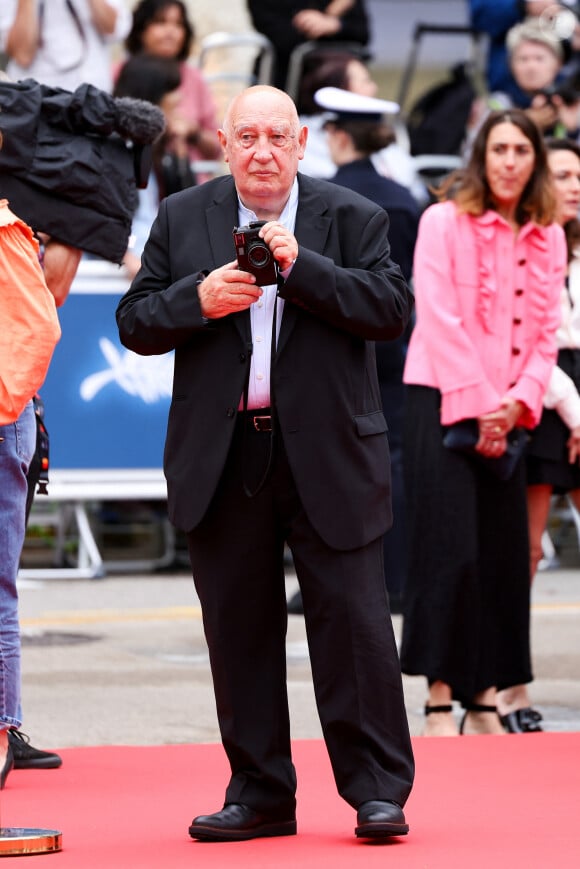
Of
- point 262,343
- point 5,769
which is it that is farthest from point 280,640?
point 5,769

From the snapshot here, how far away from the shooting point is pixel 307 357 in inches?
181

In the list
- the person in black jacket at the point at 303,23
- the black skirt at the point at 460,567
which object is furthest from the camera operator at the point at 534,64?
the black skirt at the point at 460,567

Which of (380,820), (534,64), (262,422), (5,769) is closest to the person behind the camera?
(380,820)

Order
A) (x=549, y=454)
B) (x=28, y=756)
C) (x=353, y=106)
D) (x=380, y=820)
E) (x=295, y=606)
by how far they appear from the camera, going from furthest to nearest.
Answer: (x=295, y=606) < (x=353, y=106) < (x=549, y=454) < (x=28, y=756) < (x=380, y=820)

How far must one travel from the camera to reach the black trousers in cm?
460

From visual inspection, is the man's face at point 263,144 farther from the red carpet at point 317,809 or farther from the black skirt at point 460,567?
the black skirt at point 460,567

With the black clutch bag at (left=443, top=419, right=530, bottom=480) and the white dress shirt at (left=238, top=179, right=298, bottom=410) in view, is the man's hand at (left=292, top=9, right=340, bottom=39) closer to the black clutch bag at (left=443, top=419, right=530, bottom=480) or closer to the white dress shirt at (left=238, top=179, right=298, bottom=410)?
the black clutch bag at (left=443, top=419, right=530, bottom=480)

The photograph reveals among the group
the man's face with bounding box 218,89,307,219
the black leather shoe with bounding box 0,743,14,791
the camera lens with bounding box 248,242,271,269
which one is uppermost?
the man's face with bounding box 218,89,307,219

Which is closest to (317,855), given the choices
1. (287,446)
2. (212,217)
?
(287,446)

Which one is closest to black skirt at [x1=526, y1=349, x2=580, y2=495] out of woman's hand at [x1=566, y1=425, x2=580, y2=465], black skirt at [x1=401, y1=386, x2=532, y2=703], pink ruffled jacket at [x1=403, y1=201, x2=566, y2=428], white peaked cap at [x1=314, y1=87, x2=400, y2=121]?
woman's hand at [x1=566, y1=425, x2=580, y2=465]

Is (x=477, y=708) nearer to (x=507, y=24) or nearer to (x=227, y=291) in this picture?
(x=227, y=291)

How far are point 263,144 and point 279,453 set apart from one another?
2.55 feet

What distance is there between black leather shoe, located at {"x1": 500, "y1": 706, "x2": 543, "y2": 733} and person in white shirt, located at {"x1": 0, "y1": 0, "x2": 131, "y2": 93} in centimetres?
579

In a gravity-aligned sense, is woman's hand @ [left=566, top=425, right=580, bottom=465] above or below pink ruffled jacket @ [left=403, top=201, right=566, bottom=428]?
below
